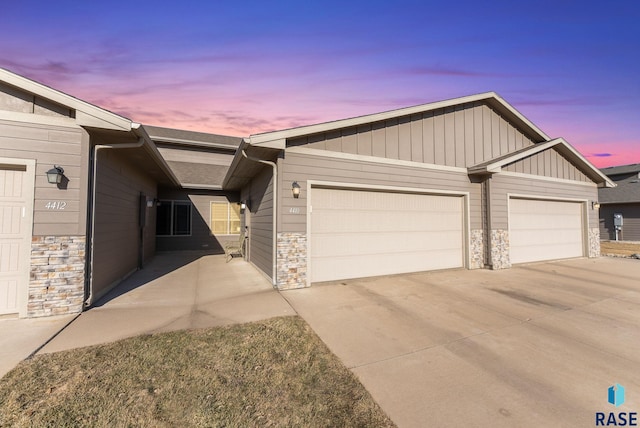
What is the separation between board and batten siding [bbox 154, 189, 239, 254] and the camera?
39.4 feet

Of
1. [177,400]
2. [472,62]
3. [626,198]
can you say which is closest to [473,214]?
[472,62]

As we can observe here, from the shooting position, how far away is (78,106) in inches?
173

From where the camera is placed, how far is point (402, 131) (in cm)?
725

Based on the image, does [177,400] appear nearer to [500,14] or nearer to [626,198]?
[500,14]

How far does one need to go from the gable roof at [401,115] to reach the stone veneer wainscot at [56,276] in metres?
3.60

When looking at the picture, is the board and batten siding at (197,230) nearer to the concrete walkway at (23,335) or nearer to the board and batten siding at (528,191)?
the concrete walkway at (23,335)

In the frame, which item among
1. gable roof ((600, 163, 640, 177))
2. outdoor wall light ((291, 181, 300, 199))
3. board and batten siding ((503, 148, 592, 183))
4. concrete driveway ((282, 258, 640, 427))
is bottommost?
concrete driveway ((282, 258, 640, 427))

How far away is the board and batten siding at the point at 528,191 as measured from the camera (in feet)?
27.3

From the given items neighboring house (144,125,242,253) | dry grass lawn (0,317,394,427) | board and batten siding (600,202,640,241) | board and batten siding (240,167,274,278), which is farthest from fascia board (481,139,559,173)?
board and batten siding (600,202,640,241)

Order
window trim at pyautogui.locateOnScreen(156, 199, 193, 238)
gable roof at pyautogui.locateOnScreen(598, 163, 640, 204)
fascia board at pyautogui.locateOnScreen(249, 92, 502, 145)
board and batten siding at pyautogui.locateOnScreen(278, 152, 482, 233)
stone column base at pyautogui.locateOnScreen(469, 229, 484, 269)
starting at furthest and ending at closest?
gable roof at pyautogui.locateOnScreen(598, 163, 640, 204) → window trim at pyautogui.locateOnScreen(156, 199, 193, 238) → stone column base at pyautogui.locateOnScreen(469, 229, 484, 269) → board and batten siding at pyautogui.locateOnScreen(278, 152, 482, 233) → fascia board at pyautogui.locateOnScreen(249, 92, 502, 145)

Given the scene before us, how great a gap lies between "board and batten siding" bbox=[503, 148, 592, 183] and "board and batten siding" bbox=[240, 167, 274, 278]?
25.6 feet

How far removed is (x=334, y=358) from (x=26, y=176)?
5531 mm

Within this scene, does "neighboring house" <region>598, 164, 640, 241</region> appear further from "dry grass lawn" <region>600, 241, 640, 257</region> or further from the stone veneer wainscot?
the stone veneer wainscot

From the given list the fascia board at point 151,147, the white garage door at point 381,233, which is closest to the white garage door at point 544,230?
the white garage door at point 381,233
